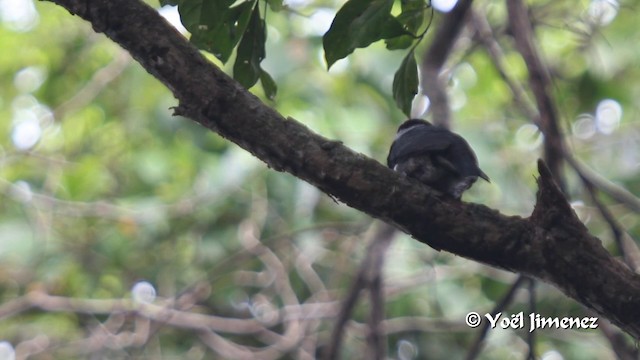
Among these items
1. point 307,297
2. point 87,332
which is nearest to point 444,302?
point 307,297

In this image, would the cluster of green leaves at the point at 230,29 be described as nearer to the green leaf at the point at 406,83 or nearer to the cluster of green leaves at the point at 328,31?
the cluster of green leaves at the point at 328,31

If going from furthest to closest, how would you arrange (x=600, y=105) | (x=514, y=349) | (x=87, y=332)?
(x=87, y=332), (x=514, y=349), (x=600, y=105)

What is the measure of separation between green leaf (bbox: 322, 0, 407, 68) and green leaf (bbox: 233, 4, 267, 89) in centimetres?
23

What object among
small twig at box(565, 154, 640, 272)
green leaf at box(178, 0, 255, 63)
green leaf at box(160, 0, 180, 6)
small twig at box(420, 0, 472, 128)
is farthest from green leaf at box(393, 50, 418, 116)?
small twig at box(420, 0, 472, 128)

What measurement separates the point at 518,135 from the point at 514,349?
138 centimetres

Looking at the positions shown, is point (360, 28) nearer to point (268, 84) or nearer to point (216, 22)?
point (216, 22)

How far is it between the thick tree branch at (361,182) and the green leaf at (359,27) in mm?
243

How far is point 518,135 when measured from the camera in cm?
615

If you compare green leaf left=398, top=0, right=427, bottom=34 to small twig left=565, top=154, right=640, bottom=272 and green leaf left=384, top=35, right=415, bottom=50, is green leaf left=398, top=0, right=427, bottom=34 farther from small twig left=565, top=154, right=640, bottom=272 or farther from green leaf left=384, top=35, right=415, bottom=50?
small twig left=565, top=154, right=640, bottom=272

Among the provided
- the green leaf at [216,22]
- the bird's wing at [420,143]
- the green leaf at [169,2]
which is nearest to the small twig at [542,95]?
the bird's wing at [420,143]

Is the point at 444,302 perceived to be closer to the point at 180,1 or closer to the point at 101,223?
the point at 101,223

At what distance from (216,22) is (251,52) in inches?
7.3

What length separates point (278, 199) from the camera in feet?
18.4

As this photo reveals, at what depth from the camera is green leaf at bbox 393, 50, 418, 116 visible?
2.75 m
